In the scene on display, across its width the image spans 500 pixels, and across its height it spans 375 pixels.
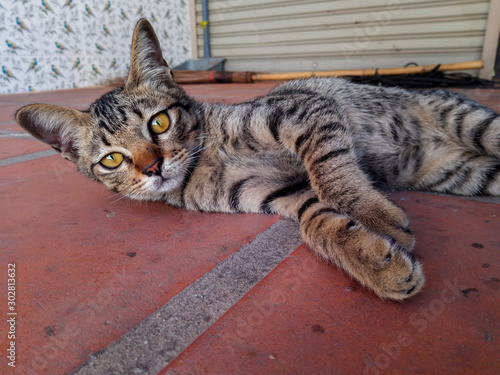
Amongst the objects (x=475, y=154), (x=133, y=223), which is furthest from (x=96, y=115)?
(x=475, y=154)

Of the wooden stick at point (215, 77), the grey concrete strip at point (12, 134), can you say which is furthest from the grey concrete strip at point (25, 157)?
the wooden stick at point (215, 77)

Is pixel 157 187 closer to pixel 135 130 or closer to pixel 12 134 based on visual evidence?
pixel 135 130

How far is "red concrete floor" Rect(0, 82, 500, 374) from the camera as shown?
29.8 inches

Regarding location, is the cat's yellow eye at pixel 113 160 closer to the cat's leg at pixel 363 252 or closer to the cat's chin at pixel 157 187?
the cat's chin at pixel 157 187

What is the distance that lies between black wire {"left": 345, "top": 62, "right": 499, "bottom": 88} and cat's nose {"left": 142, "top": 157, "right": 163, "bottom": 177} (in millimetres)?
3227

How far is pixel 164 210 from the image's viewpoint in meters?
1.69

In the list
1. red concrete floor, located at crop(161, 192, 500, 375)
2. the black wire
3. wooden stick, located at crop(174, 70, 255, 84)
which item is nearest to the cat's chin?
red concrete floor, located at crop(161, 192, 500, 375)

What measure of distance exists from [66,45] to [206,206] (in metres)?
6.17

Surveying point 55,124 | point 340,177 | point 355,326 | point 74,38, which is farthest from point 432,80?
point 74,38

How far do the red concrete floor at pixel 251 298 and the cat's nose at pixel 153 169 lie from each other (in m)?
0.21

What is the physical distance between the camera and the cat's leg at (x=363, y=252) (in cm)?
95

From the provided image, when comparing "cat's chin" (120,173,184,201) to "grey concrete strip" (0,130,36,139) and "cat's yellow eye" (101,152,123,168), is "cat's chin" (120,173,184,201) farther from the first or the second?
"grey concrete strip" (0,130,36,139)

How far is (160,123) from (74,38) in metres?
5.87

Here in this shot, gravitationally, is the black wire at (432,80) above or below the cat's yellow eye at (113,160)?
above
